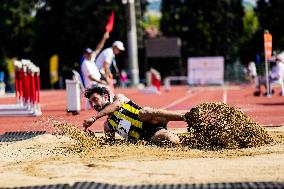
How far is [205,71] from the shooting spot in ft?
141

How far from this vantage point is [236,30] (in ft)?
237

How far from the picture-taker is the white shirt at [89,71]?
15727mm

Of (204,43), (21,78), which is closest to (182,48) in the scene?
(204,43)

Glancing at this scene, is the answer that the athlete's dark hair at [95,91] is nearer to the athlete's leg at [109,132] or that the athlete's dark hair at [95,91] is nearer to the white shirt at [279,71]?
the athlete's leg at [109,132]

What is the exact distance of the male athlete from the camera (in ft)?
28.7

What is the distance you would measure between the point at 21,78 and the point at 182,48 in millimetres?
55210

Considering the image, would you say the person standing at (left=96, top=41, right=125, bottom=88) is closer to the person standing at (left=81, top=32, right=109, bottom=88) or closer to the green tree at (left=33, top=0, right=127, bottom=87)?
Answer: the person standing at (left=81, top=32, right=109, bottom=88)

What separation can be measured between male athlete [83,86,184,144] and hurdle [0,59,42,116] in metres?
7.45

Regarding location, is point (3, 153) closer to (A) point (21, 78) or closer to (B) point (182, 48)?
(A) point (21, 78)

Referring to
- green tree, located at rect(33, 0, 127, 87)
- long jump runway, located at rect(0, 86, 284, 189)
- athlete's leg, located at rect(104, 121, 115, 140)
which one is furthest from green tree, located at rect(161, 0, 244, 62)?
long jump runway, located at rect(0, 86, 284, 189)

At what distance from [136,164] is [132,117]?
1735mm

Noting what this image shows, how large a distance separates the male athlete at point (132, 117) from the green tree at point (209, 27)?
61.6 metres

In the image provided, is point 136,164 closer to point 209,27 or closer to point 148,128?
point 148,128

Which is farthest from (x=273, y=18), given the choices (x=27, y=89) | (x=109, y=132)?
(x=109, y=132)
